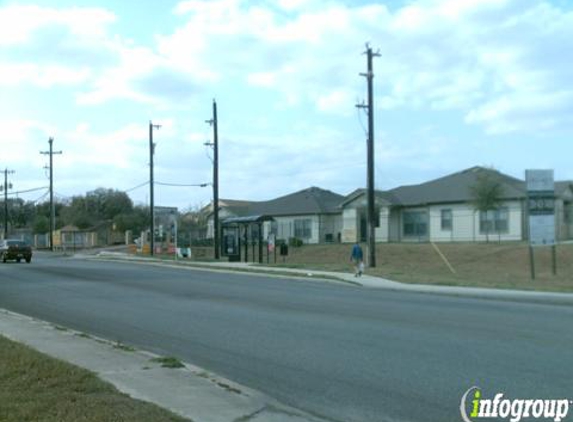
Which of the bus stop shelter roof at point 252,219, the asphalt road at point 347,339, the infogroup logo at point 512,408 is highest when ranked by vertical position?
the bus stop shelter roof at point 252,219

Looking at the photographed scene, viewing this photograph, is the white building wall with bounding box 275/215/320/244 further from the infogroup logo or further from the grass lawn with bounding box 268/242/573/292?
the infogroup logo

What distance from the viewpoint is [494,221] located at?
50.0 meters

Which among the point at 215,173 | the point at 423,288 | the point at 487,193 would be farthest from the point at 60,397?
the point at 487,193

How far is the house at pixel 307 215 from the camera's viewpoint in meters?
62.7

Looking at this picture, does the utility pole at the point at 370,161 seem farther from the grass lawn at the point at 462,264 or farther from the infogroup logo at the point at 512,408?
the infogroup logo at the point at 512,408

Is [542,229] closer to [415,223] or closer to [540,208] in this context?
[540,208]

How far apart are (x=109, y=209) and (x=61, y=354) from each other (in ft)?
383

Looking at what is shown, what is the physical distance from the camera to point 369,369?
9711 mm

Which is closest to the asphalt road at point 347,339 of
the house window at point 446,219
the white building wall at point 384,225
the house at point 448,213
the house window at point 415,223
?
the house at point 448,213

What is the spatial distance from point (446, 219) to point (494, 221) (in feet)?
12.8

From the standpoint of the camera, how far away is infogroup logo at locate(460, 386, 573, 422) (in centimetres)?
729

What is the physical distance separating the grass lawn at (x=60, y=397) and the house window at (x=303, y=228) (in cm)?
5465

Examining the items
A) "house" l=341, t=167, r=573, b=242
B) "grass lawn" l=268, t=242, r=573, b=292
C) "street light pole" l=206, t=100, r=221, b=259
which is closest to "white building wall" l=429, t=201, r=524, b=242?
"house" l=341, t=167, r=573, b=242

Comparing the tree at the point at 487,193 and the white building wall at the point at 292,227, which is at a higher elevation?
the tree at the point at 487,193
